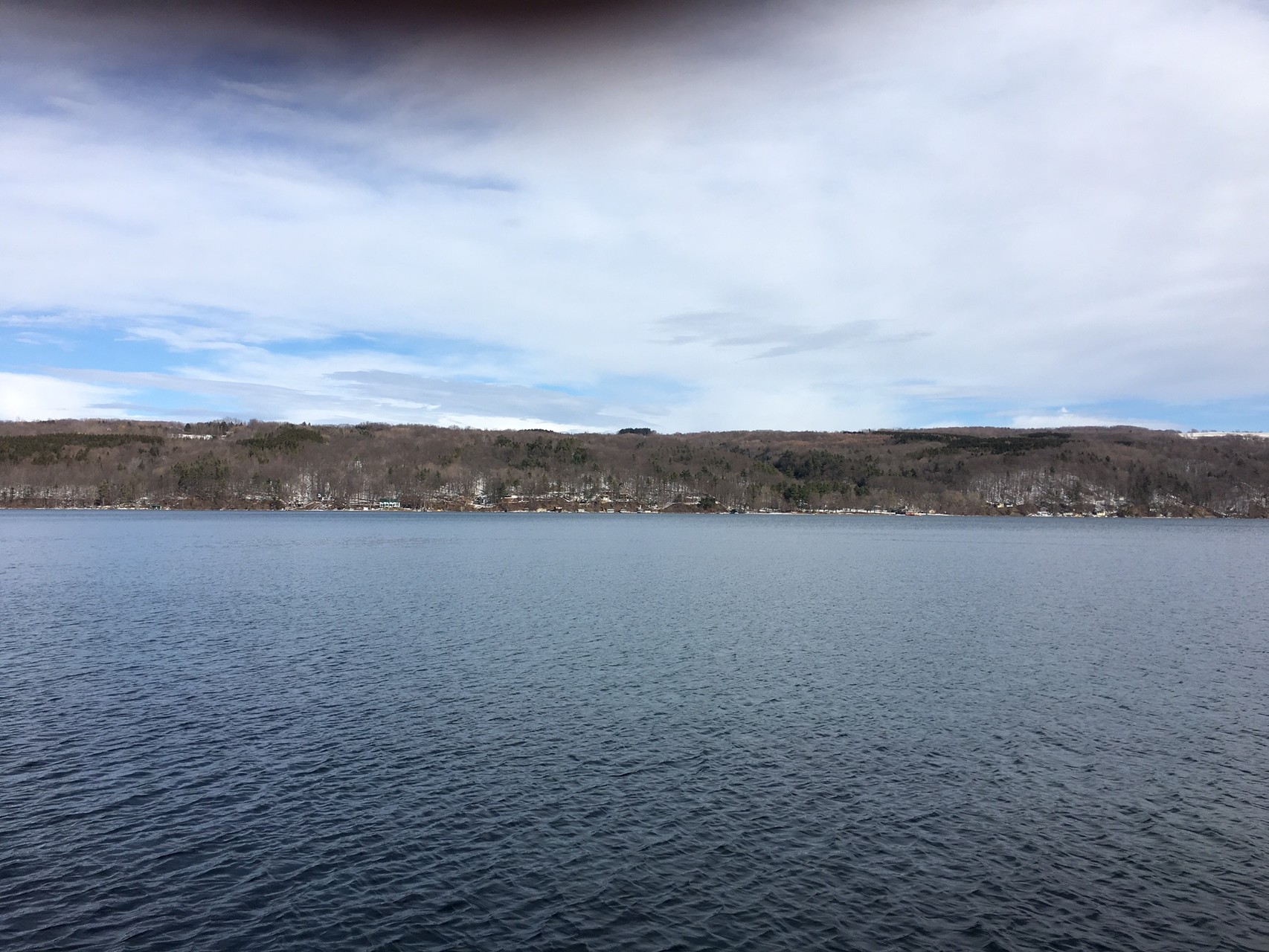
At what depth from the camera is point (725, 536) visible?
169 metres

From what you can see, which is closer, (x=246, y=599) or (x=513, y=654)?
(x=513, y=654)

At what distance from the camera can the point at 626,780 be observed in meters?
24.8

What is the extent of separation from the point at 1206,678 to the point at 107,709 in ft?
165

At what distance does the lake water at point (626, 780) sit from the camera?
17.1 m

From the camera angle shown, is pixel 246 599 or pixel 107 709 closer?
pixel 107 709

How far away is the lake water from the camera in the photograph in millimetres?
17062

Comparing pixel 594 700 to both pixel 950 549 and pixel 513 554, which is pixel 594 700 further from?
pixel 950 549

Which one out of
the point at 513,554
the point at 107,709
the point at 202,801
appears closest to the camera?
the point at 202,801

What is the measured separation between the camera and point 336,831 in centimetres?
2080

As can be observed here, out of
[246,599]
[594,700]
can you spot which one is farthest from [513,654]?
[246,599]

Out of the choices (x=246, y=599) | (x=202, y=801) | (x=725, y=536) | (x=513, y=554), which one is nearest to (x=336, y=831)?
(x=202, y=801)

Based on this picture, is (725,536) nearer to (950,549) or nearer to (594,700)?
(950,549)

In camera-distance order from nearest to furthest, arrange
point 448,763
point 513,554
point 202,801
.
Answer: point 202,801, point 448,763, point 513,554

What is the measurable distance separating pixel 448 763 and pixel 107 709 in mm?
15543
